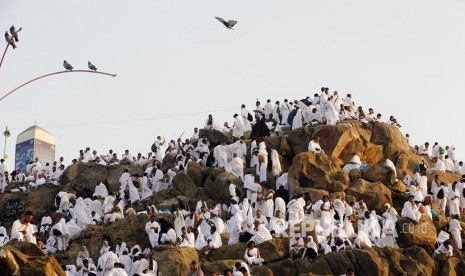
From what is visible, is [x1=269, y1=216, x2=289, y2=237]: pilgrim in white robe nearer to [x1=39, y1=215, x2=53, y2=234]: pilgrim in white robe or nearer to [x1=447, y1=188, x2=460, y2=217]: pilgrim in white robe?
[x1=447, y1=188, x2=460, y2=217]: pilgrim in white robe

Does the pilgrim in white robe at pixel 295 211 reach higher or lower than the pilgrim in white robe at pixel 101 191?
lower

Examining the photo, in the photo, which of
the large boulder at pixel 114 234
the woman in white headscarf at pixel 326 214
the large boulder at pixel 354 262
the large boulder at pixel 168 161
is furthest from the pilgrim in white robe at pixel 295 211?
the large boulder at pixel 168 161

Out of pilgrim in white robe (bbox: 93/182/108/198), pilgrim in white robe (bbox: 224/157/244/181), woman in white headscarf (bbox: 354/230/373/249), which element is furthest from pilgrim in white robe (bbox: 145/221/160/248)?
pilgrim in white robe (bbox: 93/182/108/198)

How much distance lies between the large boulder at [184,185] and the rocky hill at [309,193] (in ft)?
0.15

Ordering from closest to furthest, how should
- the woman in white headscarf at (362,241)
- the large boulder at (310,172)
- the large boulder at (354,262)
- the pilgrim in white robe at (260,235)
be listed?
the large boulder at (354,262), the pilgrim in white robe at (260,235), the woman in white headscarf at (362,241), the large boulder at (310,172)

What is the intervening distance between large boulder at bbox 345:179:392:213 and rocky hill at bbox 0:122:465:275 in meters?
0.04

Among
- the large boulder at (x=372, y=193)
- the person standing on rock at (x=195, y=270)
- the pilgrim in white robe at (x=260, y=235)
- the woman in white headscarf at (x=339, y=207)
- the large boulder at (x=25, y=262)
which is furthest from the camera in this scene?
the large boulder at (x=372, y=193)

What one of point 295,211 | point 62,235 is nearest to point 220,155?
point 295,211

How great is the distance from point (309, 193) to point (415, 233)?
204 inches

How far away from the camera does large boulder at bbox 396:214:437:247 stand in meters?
46.5

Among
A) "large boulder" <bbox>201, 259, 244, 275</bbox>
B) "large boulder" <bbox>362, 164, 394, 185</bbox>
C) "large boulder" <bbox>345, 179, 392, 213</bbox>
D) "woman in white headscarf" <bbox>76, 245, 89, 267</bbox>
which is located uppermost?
"large boulder" <bbox>362, 164, 394, 185</bbox>

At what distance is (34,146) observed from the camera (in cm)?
9200

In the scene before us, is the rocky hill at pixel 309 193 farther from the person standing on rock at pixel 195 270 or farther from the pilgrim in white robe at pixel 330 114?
the person standing on rock at pixel 195 270

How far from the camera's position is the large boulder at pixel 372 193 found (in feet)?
164
